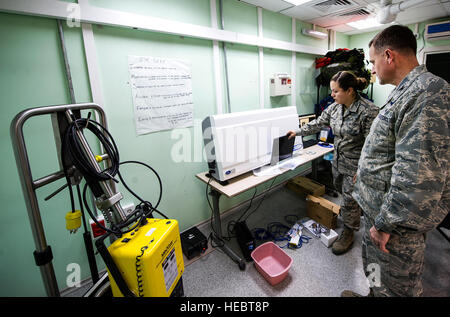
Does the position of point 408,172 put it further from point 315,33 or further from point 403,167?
point 315,33

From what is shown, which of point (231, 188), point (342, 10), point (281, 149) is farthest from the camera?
point (342, 10)

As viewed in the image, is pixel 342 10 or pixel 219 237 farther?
pixel 342 10

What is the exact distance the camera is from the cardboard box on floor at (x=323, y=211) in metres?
2.21

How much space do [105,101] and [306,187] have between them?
8.21 ft

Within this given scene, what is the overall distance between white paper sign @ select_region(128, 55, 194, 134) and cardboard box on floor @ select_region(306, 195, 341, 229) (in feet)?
5.59

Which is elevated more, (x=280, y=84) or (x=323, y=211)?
(x=280, y=84)

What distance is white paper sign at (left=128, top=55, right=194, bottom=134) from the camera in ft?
5.63

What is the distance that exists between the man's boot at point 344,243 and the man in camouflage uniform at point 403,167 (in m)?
0.64

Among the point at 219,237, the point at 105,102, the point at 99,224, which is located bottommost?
the point at 219,237

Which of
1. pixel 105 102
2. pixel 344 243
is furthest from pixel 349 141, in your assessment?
pixel 105 102

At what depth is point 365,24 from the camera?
3.41 meters

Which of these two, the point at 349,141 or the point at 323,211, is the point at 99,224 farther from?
the point at 323,211

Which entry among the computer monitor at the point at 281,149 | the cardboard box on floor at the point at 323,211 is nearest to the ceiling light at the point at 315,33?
the computer monitor at the point at 281,149

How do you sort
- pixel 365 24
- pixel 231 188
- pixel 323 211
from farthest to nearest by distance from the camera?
pixel 365 24, pixel 323 211, pixel 231 188
